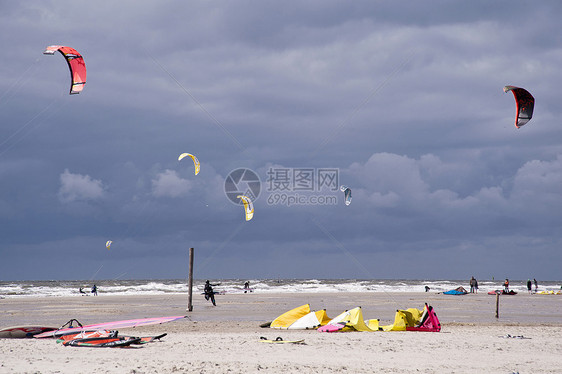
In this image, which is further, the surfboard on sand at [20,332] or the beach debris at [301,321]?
the beach debris at [301,321]

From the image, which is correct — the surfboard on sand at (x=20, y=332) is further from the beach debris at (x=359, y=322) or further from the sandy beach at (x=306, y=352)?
the beach debris at (x=359, y=322)

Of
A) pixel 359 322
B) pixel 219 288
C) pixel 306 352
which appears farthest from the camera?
pixel 219 288

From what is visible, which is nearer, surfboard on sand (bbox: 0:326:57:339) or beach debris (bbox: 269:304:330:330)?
surfboard on sand (bbox: 0:326:57:339)

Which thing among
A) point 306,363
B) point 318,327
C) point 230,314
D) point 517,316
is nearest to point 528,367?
point 306,363

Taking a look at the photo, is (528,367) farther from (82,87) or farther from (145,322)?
(82,87)

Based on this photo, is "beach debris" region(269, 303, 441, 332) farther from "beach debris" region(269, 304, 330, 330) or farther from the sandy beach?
the sandy beach

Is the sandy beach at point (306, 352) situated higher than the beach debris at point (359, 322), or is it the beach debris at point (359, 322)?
the beach debris at point (359, 322)

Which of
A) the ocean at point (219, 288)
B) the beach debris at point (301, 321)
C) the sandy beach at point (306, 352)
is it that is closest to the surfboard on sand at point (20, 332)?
the sandy beach at point (306, 352)

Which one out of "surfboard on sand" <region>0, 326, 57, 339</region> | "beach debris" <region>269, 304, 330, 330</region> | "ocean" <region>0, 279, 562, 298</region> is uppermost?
"beach debris" <region>269, 304, 330, 330</region>

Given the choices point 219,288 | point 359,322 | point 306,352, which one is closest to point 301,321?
point 359,322

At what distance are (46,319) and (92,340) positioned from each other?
29.5 ft

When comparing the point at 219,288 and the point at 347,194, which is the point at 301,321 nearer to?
the point at 347,194

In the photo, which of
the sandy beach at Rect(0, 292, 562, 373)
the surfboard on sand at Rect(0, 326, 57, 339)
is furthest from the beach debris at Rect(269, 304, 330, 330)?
the surfboard on sand at Rect(0, 326, 57, 339)

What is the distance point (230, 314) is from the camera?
21.8m
